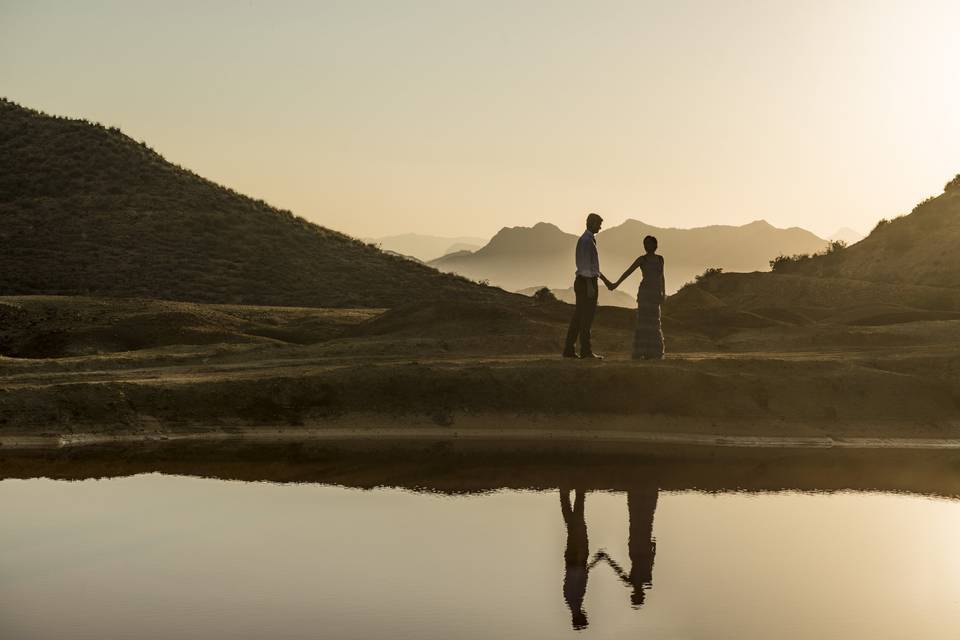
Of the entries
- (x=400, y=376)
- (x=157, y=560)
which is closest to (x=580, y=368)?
(x=400, y=376)

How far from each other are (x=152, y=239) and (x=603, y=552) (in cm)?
6120

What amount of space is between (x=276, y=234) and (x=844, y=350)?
52.0 meters

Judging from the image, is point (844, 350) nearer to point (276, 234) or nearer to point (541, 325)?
point (541, 325)

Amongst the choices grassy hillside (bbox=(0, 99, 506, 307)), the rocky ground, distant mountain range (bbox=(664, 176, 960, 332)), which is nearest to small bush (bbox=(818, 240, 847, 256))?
distant mountain range (bbox=(664, 176, 960, 332))

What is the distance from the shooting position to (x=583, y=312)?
2592 cm

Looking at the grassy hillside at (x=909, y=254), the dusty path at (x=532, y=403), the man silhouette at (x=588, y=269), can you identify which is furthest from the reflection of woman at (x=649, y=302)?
the grassy hillside at (x=909, y=254)

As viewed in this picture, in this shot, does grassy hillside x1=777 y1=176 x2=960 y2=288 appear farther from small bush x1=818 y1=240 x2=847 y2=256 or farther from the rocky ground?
the rocky ground

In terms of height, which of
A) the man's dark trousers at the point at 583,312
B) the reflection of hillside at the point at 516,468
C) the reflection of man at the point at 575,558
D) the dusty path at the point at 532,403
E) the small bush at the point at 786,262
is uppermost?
the small bush at the point at 786,262

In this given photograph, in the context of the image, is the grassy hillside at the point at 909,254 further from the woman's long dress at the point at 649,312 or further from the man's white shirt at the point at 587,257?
the man's white shirt at the point at 587,257

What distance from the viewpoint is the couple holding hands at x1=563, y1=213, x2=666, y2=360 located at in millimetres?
24966

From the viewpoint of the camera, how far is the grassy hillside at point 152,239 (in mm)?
64875

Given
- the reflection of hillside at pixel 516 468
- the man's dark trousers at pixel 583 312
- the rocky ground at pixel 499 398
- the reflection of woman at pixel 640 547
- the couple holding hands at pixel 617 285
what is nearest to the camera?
the reflection of woman at pixel 640 547

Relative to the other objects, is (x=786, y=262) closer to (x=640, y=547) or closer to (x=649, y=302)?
(x=649, y=302)

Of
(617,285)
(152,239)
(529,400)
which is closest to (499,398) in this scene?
(529,400)
